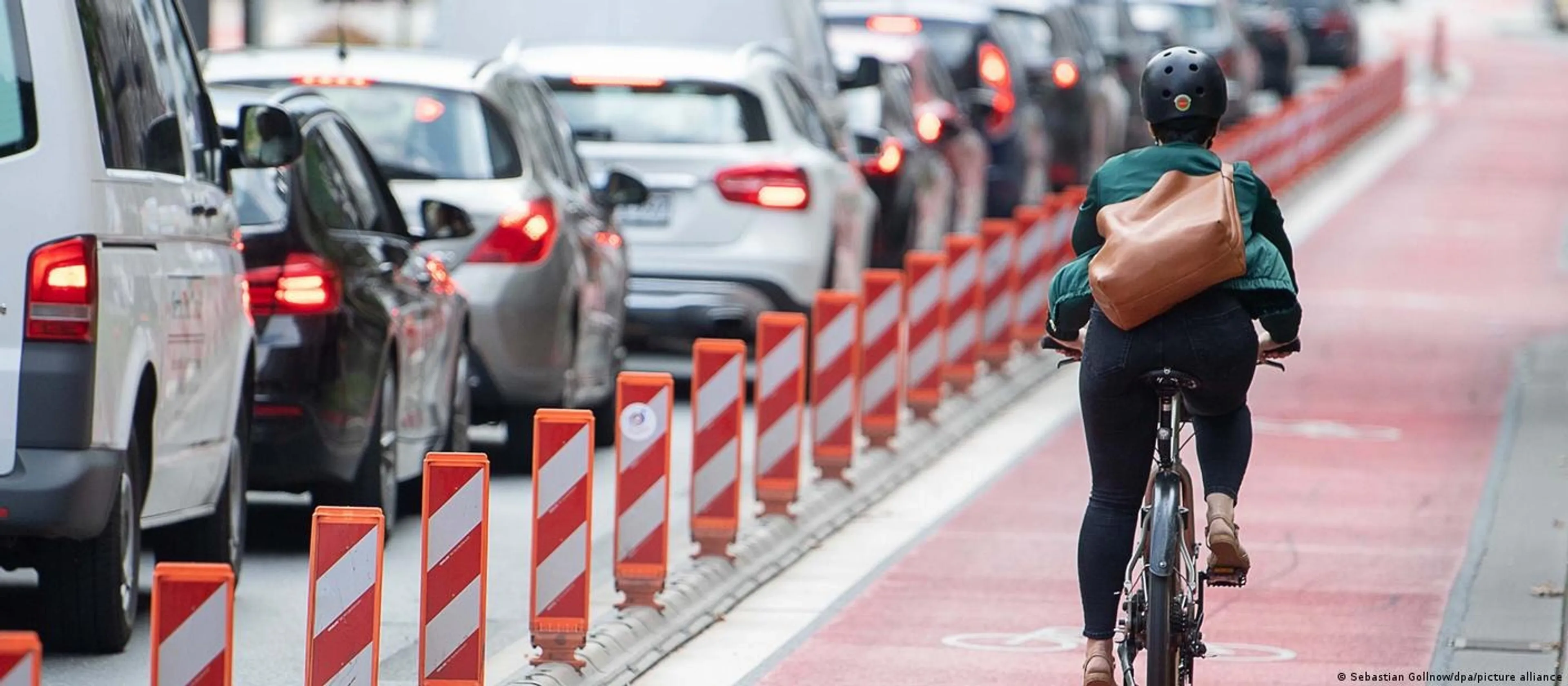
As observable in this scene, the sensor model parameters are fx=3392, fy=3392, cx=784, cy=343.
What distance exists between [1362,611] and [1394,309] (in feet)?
40.3

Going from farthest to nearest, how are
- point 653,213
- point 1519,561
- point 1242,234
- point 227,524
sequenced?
point 653,213, point 1519,561, point 227,524, point 1242,234

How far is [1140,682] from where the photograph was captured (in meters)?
8.95

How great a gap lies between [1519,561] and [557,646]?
13.3 feet

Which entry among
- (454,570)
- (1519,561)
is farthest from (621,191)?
(454,570)

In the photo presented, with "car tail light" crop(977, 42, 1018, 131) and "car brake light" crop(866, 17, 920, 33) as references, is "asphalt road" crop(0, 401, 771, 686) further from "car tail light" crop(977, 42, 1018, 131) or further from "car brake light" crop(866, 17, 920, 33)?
"car tail light" crop(977, 42, 1018, 131)

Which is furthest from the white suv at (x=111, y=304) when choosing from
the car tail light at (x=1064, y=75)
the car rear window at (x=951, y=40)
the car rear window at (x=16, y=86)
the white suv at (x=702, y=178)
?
the car tail light at (x=1064, y=75)

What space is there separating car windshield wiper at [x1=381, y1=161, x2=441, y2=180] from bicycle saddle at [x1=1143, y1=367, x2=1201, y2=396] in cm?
603

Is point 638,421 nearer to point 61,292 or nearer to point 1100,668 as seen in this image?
point 61,292

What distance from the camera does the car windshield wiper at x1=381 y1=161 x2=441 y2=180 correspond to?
1302 cm

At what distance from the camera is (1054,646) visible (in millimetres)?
9680

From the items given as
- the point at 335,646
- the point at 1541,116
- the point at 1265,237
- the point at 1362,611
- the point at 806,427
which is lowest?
the point at 1541,116

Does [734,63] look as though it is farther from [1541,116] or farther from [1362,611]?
[1541,116]

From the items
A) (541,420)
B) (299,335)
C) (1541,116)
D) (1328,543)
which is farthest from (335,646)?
(1541,116)

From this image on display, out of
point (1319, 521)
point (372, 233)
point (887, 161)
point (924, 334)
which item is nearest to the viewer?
point (372, 233)
